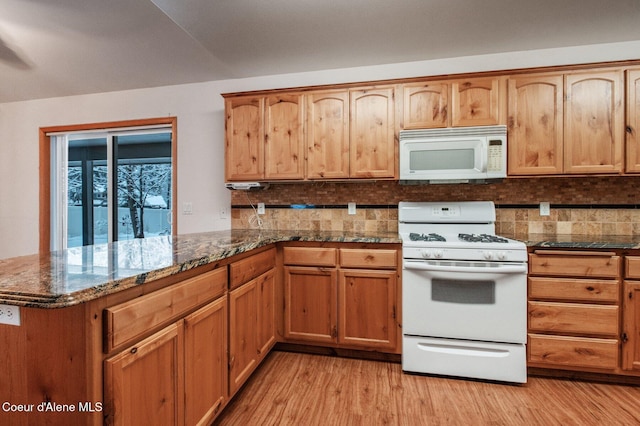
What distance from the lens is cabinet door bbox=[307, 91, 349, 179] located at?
2.54 m

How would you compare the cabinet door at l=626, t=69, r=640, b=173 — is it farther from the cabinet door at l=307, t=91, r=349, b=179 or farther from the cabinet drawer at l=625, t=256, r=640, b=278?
the cabinet door at l=307, t=91, r=349, b=179

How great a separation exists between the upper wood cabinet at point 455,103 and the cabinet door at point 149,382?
213cm

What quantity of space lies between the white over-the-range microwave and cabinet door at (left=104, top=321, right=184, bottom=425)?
74.9 inches

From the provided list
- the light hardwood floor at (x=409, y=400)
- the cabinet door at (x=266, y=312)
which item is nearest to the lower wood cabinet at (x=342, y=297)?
the cabinet door at (x=266, y=312)

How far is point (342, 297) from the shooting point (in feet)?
7.54

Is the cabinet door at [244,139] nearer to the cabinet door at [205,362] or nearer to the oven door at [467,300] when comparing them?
the cabinet door at [205,362]

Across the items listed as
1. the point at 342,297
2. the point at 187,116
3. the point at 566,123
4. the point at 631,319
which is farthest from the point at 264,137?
the point at 631,319

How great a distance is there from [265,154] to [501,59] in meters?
2.11

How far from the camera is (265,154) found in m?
2.67

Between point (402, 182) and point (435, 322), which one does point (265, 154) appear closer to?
point (402, 182)

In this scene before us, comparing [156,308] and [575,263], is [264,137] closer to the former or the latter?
[156,308]

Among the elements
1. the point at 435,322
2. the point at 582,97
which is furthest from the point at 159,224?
the point at 582,97

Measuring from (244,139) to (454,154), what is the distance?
170cm

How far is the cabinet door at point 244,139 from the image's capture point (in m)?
2.67
